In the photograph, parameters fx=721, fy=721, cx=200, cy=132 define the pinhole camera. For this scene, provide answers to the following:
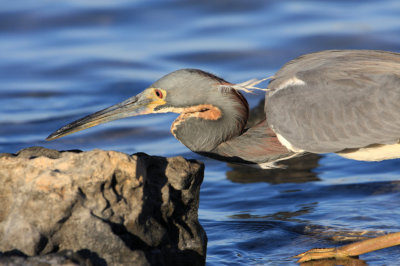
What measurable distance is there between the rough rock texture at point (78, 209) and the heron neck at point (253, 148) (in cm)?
159

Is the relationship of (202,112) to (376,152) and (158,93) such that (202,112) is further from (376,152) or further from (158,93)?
(376,152)

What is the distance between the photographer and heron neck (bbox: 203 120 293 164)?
227 inches

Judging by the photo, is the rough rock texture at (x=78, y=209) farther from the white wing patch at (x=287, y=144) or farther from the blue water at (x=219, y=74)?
the white wing patch at (x=287, y=144)

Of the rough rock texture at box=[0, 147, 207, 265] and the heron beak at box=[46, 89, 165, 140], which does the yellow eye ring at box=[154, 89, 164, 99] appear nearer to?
the heron beak at box=[46, 89, 165, 140]

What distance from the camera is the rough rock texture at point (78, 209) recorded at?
3969 mm

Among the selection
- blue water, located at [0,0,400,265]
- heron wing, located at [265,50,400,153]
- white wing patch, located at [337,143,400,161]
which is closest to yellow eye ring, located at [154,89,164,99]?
heron wing, located at [265,50,400,153]

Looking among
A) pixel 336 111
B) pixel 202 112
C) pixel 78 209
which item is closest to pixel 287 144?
pixel 336 111

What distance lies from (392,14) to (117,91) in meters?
5.53

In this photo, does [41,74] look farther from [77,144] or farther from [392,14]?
[392,14]

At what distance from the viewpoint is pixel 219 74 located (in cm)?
1067

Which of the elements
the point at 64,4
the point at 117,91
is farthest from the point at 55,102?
the point at 64,4

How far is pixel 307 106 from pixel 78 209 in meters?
2.22

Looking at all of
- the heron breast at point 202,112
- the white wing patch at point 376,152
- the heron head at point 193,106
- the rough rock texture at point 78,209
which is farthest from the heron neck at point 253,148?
the rough rock texture at point 78,209

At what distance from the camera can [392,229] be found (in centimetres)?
586
